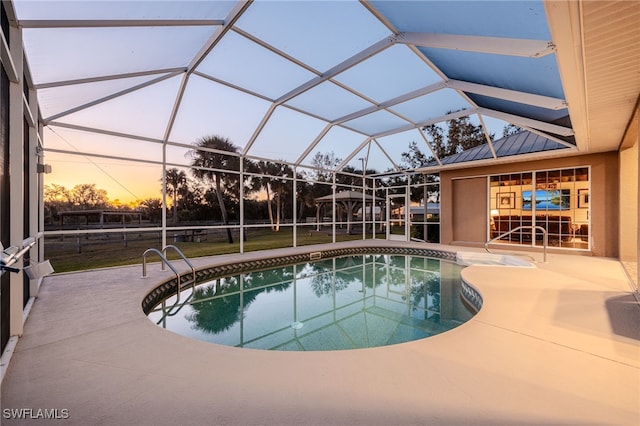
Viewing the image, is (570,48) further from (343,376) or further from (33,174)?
(33,174)

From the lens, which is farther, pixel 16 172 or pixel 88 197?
pixel 88 197

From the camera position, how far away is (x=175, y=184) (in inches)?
720

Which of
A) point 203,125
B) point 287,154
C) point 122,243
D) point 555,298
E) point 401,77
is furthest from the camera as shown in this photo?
point 122,243

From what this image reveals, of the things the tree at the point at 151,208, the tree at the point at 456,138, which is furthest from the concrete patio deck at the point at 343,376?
the tree at the point at 151,208

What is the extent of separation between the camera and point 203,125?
855 centimetres

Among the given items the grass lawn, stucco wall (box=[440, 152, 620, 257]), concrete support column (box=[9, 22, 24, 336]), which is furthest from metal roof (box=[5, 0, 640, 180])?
the grass lawn

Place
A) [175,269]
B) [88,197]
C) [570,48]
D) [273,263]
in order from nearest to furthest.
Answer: [570,48] < [175,269] < [273,263] < [88,197]

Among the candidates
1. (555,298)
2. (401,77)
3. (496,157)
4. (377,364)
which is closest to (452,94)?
(401,77)

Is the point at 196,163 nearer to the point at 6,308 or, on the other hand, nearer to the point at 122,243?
the point at 122,243

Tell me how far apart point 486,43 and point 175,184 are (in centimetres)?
1867

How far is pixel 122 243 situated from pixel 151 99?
12.8 metres

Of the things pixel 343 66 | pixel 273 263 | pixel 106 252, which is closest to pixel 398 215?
pixel 273 263

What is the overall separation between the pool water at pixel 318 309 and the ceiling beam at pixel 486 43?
3.87 metres

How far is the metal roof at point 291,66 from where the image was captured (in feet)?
11.6
